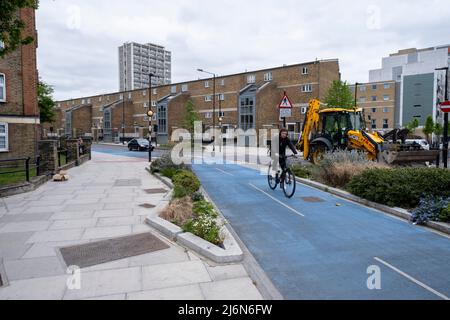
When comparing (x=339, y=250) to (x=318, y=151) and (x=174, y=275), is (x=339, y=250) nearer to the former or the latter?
(x=174, y=275)

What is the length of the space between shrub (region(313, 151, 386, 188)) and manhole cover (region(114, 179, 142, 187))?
7211mm

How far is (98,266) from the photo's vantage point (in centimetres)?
488

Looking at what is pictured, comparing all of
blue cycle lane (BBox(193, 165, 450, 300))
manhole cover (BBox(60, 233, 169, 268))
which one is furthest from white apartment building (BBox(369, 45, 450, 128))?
manhole cover (BBox(60, 233, 169, 268))

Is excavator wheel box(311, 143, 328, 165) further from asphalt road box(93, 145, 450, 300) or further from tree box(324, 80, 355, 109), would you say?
tree box(324, 80, 355, 109)

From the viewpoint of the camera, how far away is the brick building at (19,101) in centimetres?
1831

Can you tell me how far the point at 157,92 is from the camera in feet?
229

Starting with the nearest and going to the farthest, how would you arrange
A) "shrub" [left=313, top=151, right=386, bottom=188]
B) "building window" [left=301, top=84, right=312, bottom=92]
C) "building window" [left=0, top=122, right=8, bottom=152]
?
"shrub" [left=313, top=151, right=386, bottom=188] < "building window" [left=0, top=122, right=8, bottom=152] < "building window" [left=301, top=84, right=312, bottom=92]

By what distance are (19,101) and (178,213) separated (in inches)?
660

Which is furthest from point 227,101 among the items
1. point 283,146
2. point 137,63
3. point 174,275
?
point 137,63

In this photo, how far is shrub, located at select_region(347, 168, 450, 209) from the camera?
8023 millimetres

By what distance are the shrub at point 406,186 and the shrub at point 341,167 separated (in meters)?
1.50

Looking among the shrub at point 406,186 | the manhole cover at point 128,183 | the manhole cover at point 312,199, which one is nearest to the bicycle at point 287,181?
the manhole cover at point 312,199
